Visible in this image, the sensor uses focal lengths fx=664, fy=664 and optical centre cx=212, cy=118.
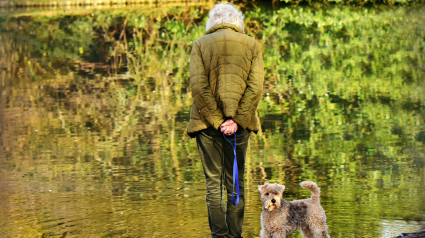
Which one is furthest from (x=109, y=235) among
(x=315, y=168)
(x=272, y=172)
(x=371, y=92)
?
(x=371, y=92)

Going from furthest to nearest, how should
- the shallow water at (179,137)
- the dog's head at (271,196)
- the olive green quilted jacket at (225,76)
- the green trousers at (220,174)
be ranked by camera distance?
the shallow water at (179,137), the green trousers at (220,174), the olive green quilted jacket at (225,76), the dog's head at (271,196)

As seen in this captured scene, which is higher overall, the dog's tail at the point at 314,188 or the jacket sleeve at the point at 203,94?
the jacket sleeve at the point at 203,94

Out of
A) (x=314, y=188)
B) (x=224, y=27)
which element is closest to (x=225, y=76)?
(x=224, y=27)

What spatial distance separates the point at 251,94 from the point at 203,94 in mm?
347

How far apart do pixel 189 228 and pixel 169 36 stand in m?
16.6

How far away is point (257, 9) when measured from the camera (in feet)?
100

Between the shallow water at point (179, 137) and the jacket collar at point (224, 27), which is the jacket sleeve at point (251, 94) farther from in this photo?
the shallow water at point (179, 137)

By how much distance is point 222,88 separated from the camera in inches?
186

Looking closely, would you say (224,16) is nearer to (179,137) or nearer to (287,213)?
(287,213)

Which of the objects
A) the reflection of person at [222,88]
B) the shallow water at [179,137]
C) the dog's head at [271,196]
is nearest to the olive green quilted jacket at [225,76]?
the reflection of person at [222,88]

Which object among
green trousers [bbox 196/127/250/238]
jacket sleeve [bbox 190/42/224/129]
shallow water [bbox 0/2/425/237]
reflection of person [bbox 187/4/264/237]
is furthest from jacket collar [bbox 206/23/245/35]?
shallow water [bbox 0/2/425/237]

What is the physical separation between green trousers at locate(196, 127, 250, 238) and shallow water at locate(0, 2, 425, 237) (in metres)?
0.45

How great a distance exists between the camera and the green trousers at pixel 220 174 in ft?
16.0

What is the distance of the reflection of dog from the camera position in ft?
15.3
